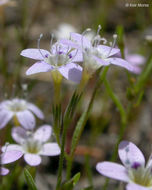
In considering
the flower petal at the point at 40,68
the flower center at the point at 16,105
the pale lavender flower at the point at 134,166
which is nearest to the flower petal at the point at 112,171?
the pale lavender flower at the point at 134,166

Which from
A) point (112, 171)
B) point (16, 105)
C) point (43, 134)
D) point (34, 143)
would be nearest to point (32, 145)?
point (34, 143)

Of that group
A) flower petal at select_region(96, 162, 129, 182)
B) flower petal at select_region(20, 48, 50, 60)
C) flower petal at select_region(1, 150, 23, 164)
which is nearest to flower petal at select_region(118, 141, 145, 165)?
flower petal at select_region(96, 162, 129, 182)

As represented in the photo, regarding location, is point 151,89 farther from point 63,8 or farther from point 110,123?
point 63,8

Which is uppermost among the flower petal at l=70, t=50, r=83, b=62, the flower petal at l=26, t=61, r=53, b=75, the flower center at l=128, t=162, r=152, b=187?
the flower petal at l=70, t=50, r=83, b=62

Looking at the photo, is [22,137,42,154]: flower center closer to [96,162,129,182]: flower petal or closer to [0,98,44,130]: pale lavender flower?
[0,98,44,130]: pale lavender flower

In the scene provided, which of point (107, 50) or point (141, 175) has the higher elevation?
point (107, 50)

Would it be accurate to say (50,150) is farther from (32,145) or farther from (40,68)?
(40,68)
